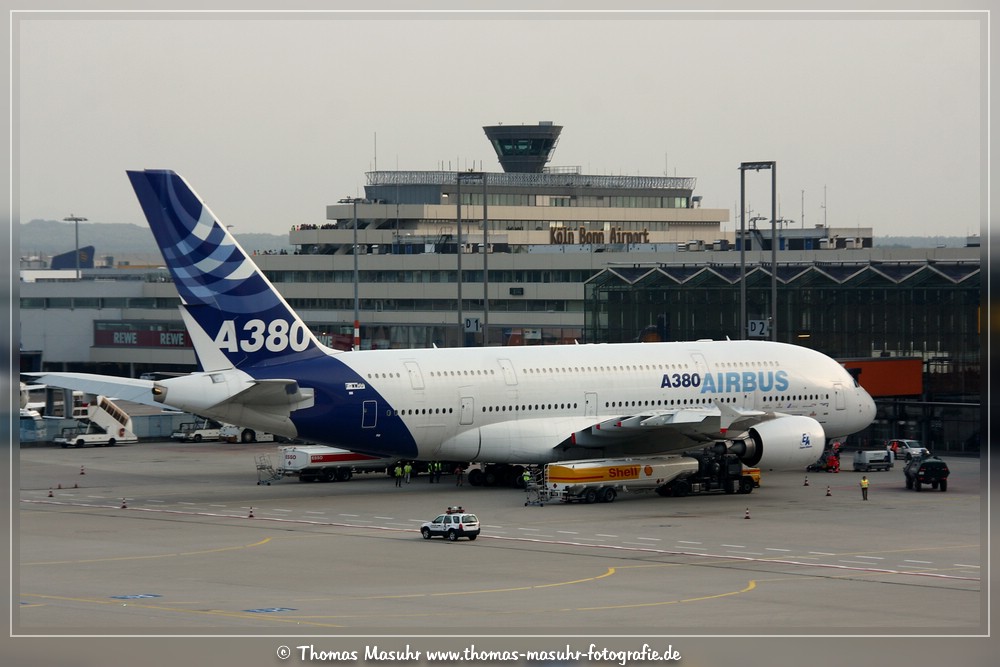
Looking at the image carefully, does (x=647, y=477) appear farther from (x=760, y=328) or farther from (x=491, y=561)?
(x=760, y=328)

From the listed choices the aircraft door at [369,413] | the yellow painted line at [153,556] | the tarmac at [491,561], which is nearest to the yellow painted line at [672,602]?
the tarmac at [491,561]

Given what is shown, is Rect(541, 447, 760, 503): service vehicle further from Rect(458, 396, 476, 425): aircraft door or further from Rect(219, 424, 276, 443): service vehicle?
Rect(219, 424, 276, 443): service vehicle

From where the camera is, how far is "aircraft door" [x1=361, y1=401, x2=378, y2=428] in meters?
56.2

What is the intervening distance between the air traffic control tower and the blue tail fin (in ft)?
388

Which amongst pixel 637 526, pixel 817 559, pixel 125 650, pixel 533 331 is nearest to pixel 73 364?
pixel 533 331

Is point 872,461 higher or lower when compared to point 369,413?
lower

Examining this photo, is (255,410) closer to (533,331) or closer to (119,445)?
(119,445)

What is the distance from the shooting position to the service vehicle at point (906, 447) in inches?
2862

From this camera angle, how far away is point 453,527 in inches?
1800

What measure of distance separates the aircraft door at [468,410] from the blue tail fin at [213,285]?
692 cm

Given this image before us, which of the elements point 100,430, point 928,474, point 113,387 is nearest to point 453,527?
point 113,387

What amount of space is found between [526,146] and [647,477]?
390 feet

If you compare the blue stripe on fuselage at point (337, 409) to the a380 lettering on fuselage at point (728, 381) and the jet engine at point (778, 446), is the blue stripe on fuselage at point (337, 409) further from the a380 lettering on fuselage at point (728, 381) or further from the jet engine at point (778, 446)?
the jet engine at point (778, 446)

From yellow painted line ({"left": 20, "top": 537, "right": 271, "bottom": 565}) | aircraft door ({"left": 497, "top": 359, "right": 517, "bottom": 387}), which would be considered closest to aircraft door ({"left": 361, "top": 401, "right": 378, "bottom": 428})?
aircraft door ({"left": 497, "top": 359, "right": 517, "bottom": 387})
